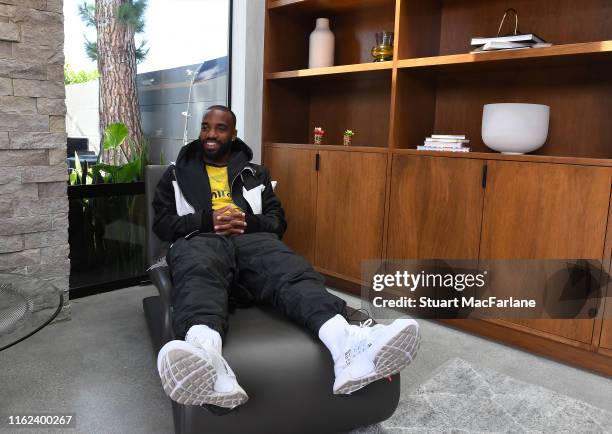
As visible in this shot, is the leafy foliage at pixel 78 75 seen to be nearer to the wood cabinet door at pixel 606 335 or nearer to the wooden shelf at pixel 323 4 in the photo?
the wooden shelf at pixel 323 4

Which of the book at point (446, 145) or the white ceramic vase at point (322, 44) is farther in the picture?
the white ceramic vase at point (322, 44)

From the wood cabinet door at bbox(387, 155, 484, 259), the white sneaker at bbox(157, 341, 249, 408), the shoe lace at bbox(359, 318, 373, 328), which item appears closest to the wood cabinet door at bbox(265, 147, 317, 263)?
the wood cabinet door at bbox(387, 155, 484, 259)

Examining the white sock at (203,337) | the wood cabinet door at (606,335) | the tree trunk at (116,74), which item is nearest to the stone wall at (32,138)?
the tree trunk at (116,74)

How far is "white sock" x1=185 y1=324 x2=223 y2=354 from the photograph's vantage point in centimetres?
138

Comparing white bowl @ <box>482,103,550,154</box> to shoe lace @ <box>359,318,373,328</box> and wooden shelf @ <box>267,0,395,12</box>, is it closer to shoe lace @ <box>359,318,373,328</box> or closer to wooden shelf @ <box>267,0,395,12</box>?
wooden shelf @ <box>267,0,395,12</box>

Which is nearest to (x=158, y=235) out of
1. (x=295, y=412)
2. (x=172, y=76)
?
(x=295, y=412)

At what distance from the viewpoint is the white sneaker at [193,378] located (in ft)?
4.00

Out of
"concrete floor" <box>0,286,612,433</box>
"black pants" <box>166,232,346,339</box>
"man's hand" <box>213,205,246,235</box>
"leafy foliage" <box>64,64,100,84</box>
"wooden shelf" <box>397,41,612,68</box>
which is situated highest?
"wooden shelf" <box>397,41,612,68</box>

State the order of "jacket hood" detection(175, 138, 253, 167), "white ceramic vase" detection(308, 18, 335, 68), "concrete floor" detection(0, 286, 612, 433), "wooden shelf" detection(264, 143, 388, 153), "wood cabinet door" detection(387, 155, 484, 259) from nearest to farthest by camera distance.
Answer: "concrete floor" detection(0, 286, 612, 433)
"jacket hood" detection(175, 138, 253, 167)
"wood cabinet door" detection(387, 155, 484, 259)
"wooden shelf" detection(264, 143, 388, 153)
"white ceramic vase" detection(308, 18, 335, 68)

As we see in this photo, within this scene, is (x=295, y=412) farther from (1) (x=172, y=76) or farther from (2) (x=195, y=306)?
(1) (x=172, y=76)

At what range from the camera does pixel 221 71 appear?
129 inches

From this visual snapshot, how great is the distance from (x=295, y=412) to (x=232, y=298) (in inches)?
19.9

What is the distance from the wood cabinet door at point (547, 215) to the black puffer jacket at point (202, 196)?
973 millimetres

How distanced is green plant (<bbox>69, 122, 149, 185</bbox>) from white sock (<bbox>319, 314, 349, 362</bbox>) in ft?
5.97
